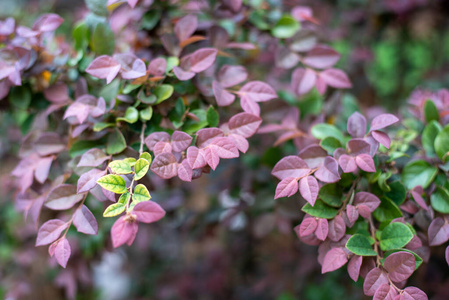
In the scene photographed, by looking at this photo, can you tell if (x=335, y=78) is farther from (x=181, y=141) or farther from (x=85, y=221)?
(x=85, y=221)

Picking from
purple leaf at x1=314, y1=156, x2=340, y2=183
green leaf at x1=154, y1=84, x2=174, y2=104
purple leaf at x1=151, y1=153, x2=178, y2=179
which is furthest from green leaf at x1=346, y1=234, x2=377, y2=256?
green leaf at x1=154, y1=84, x2=174, y2=104

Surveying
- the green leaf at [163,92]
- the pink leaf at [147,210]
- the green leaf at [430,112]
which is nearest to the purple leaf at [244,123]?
the green leaf at [163,92]

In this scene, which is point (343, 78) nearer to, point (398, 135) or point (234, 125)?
point (398, 135)

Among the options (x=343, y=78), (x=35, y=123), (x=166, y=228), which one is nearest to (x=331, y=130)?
(x=343, y=78)

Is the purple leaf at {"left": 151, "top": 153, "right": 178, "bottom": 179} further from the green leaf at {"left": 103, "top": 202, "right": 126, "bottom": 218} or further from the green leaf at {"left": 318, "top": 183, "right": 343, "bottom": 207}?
the green leaf at {"left": 318, "top": 183, "right": 343, "bottom": 207}

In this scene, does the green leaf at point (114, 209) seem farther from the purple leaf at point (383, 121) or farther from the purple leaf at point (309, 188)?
the purple leaf at point (383, 121)

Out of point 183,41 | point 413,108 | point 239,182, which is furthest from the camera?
point 239,182
